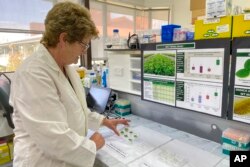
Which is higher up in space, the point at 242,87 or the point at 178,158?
the point at 242,87

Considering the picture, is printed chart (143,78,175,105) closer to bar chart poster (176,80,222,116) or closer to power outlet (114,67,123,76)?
bar chart poster (176,80,222,116)

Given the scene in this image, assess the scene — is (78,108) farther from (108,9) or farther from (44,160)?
(108,9)

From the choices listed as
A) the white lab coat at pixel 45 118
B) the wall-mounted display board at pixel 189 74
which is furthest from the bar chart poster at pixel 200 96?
the white lab coat at pixel 45 118

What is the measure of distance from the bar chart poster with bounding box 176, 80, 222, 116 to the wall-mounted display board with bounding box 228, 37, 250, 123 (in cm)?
7

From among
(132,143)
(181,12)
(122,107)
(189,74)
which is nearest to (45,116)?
(132,143)

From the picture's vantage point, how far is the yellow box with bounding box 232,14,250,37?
89cm

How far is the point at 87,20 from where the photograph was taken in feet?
2.61

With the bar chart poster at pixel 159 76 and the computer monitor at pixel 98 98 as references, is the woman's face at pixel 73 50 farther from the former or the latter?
the computer monitor at pixel 98 98

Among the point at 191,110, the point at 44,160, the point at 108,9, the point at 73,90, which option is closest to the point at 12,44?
the point at 108,9

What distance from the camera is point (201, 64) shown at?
42.6 inches

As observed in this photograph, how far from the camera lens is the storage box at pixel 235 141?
0.93m

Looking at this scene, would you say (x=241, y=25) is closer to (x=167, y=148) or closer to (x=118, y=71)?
(x=167, y=148)

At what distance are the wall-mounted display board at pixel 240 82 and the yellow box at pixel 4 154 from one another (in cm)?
198

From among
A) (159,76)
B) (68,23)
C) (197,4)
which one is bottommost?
(159,76)
